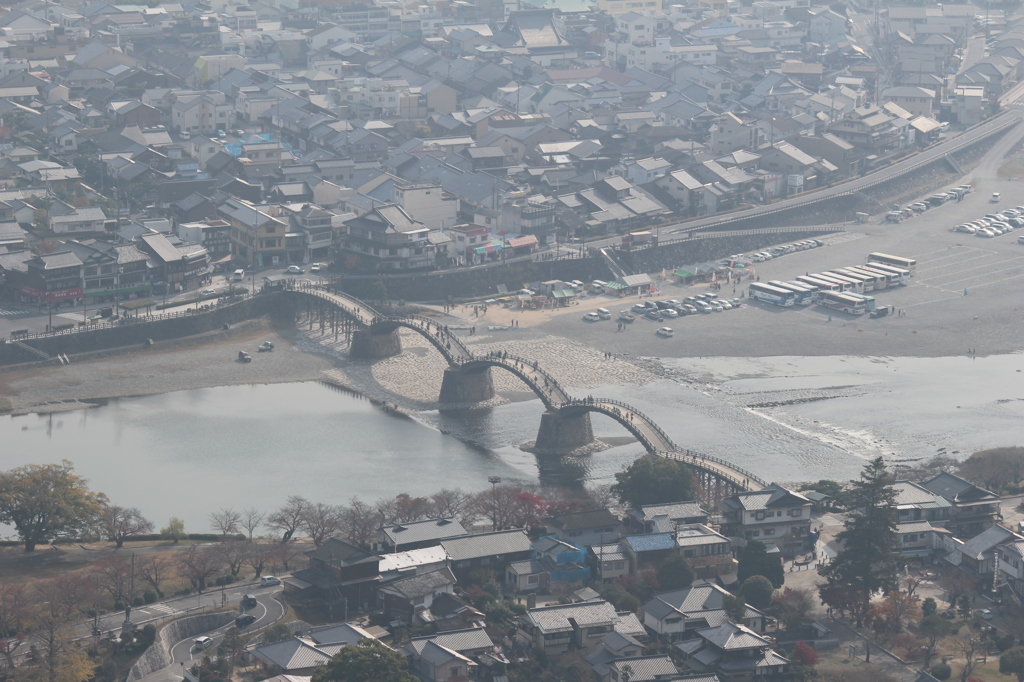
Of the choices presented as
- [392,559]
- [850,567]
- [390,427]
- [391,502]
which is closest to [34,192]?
[390,427]

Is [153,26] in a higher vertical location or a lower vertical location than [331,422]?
higher

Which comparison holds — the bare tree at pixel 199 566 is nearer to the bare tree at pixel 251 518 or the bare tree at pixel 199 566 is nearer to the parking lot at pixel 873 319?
the bare tree at pixel 251 518

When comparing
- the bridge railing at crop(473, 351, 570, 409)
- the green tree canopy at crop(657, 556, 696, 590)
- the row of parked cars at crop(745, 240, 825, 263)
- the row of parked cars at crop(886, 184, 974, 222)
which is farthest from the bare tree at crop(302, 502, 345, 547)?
the row of parked cars at crop(886, 184, 974, 222)

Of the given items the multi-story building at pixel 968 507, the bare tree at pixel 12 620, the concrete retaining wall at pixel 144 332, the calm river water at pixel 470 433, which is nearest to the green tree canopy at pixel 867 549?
the multi-story building at pixel 968 507

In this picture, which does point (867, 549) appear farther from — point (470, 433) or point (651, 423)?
point (470, 433)

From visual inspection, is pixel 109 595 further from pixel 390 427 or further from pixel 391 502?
pixel 390 427

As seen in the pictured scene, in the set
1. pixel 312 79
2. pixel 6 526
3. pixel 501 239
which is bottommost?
pixel 6 526
